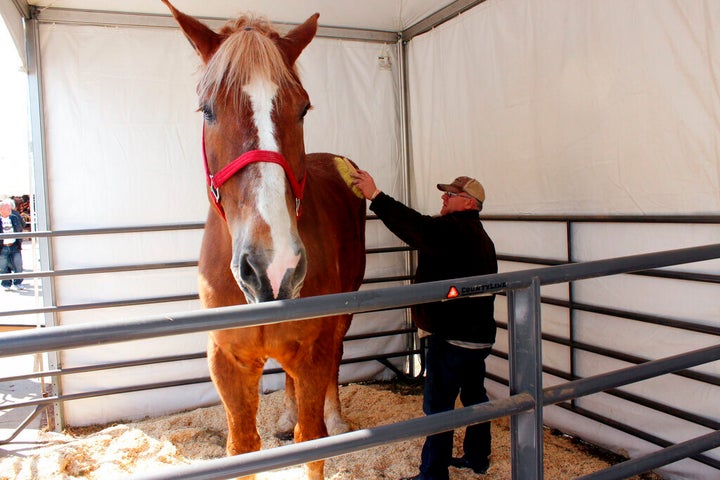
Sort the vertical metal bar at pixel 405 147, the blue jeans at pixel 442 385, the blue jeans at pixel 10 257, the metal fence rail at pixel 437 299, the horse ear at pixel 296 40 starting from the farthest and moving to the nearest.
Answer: the blue jeans at pixel 10 257 → the vertical metal bar at pixel 405 147 → the blue jeans at pixel 442 385 → the horse ear at pixel 296 40 → the metal fence rail at pixel 437 299

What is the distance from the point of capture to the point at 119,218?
3570 millimetres

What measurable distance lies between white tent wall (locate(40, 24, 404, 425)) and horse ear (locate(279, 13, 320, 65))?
5.47 ft

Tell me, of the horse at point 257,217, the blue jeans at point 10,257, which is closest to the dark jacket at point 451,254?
the horse at point 257,217

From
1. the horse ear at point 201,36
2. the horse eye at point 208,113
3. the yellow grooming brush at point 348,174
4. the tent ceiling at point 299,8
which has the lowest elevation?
the yellow grooming brush at point 348,174

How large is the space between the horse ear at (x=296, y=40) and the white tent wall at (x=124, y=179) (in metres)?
1.67

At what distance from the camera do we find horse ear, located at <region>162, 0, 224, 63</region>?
1.66 metres

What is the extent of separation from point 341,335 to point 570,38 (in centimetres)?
218

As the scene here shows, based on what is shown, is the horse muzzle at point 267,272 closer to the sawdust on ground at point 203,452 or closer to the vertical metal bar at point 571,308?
the sawdust on ground at point 203,452

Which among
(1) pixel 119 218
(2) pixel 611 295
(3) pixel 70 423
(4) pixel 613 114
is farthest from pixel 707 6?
(3) pixel 70 423

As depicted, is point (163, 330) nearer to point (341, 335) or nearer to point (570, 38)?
point (341, 335)

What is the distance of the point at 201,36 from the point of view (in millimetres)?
1694

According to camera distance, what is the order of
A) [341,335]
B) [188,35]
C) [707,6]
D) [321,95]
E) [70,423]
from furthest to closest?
1. [321,95]
2. [70,423]
3. [341,335]
4. [707,6]
5. [188,35]

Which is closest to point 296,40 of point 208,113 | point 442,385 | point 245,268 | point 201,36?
point 201,36

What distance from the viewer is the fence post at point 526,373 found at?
122 centimetres
